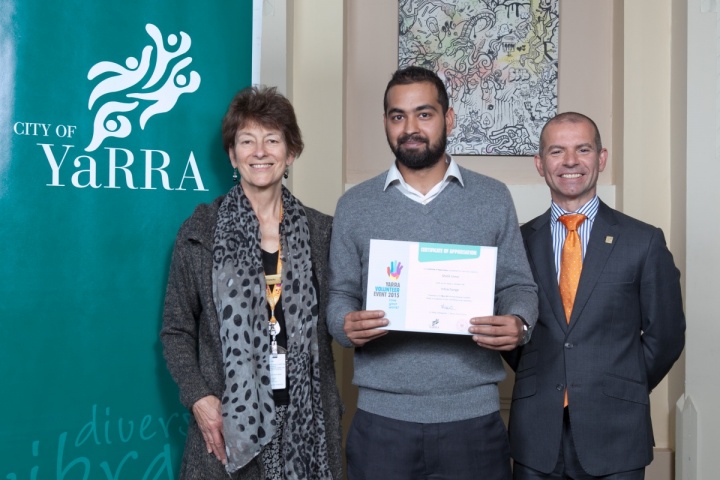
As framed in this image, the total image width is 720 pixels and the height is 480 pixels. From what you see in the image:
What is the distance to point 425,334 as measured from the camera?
234cm

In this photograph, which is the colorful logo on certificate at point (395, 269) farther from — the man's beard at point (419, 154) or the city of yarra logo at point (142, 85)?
the city of yarra logo at point (142, 85)

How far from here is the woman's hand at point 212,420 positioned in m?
2.35

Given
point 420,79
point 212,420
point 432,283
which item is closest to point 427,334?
point 432,283

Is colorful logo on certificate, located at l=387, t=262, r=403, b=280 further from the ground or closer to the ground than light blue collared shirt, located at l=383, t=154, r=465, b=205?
closer to the ground

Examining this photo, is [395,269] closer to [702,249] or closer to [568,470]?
[568,470]

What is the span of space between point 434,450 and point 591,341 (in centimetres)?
63

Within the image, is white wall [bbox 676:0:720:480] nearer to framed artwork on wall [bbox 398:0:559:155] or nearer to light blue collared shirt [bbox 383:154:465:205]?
framed artwork on wall [bbox 398:0:559:155]

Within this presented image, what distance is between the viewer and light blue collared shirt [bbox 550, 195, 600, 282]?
8.34ft

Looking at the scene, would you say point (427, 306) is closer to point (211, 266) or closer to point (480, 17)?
point (211, 266)

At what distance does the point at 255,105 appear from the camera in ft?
8.31

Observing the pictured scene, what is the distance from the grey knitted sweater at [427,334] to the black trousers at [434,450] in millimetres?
32

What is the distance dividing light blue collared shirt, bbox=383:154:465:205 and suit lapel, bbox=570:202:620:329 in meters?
0.49

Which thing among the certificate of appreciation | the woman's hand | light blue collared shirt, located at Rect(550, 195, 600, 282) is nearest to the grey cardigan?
the woman's hand

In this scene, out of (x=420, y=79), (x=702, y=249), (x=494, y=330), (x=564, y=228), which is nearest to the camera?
(x=494, y=330)
